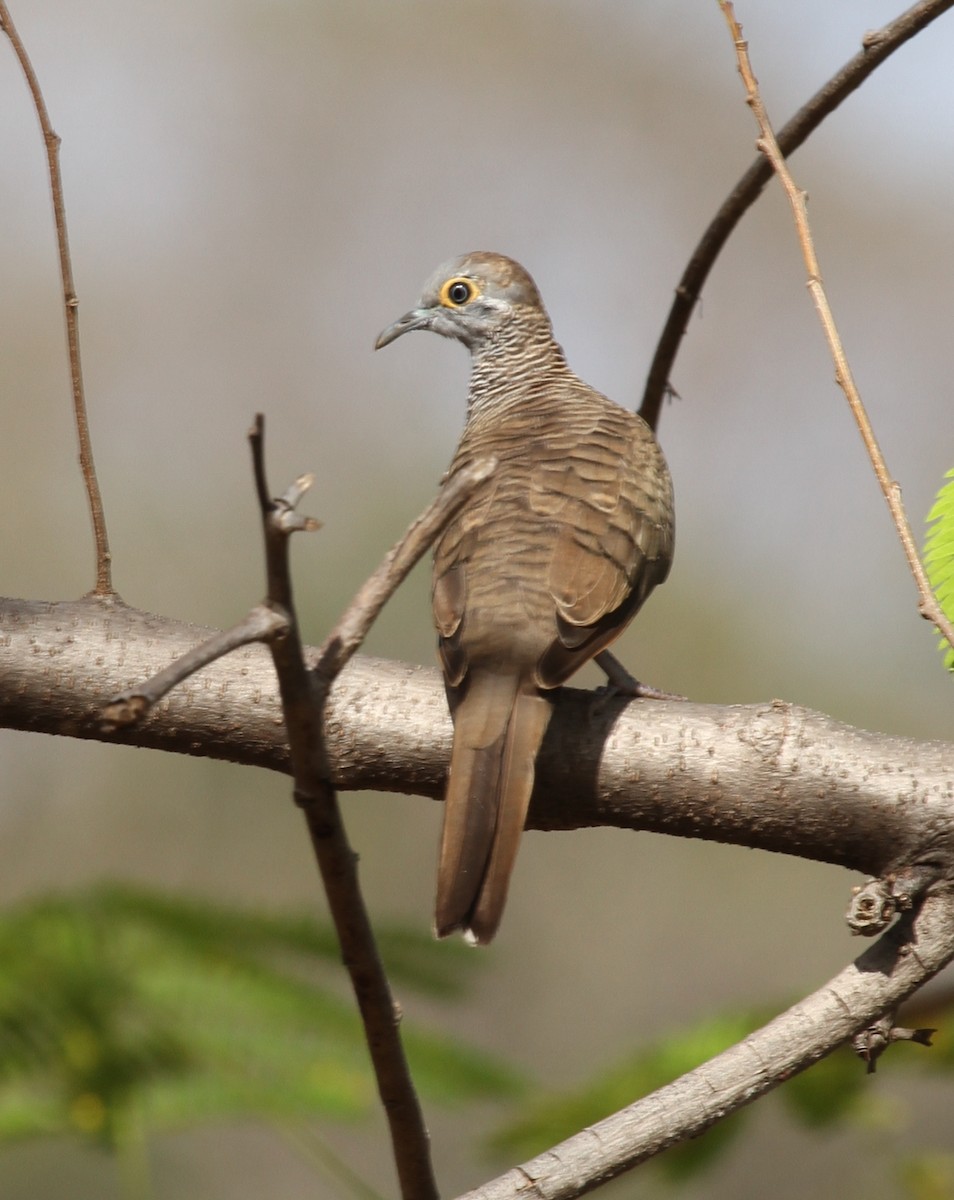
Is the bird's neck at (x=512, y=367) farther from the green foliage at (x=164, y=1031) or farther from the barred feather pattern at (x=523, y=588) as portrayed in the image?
the green foliage at (x=164, y=1031)

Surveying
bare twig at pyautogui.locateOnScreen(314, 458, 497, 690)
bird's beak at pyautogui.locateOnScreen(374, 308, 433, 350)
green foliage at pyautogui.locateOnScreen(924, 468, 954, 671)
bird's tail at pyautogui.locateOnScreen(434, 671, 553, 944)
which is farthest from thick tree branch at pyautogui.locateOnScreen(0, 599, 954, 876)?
bird's beak at pyautogui.locateOnScreen(374, 308, 433, 350)

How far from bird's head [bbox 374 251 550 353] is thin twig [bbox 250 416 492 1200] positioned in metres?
3.59

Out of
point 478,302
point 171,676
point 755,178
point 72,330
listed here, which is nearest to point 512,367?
point 478,302

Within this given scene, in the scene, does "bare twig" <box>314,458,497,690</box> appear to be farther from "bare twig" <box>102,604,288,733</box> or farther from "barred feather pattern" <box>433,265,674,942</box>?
"barred feather pattern" <box>433,265,674,942</box>

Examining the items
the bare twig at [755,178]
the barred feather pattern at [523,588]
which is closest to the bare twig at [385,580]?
the barred feather pattern at [523,588]

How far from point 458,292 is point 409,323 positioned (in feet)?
0.75

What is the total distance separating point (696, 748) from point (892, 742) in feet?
1.13

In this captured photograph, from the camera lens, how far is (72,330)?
2598 mm

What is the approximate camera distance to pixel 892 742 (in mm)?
2369

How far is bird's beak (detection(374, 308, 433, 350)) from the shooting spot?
5.08 metres

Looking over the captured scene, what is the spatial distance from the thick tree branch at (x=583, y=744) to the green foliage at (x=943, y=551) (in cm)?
28

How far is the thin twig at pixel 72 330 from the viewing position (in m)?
2.53

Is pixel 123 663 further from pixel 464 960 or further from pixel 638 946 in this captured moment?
pixel 638 946

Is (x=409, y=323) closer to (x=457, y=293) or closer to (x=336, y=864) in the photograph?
(x=457, y=293)
